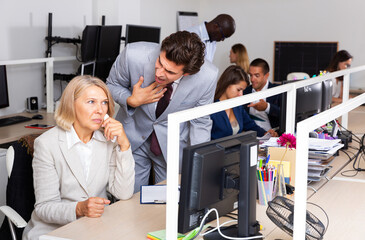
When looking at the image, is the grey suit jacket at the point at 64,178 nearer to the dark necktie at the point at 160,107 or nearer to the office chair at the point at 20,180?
the office chair at the point at 20,180

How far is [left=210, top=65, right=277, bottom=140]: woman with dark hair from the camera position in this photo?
3307mm

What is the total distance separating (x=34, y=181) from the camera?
2121 millimetres

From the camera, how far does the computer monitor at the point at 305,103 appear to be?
294 centimetres

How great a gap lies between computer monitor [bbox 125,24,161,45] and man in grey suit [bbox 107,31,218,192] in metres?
2.23

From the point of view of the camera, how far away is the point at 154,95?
2523 mm

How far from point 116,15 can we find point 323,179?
3283 mm

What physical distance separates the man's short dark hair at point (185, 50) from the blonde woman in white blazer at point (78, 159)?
12.9 inches

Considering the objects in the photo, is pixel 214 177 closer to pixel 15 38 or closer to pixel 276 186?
pixel 276 186

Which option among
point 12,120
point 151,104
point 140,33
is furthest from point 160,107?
point 140,33

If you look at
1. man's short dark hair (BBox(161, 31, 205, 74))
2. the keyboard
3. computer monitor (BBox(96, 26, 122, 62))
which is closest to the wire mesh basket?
man's short dark hair (BBox(161, 31, 205, 74))

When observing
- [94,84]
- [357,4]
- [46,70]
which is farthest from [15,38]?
[357,4]

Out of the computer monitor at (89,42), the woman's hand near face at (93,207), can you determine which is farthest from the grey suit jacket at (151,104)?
the computer monitor at (89,42)

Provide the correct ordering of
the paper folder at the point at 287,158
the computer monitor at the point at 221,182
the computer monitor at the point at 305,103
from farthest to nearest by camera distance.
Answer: the computer monitor at the point at 305,103 < the paper folder at the point at 287,158 < the computer monitor at the point at 221,182

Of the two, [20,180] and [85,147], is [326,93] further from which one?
[20,180]
